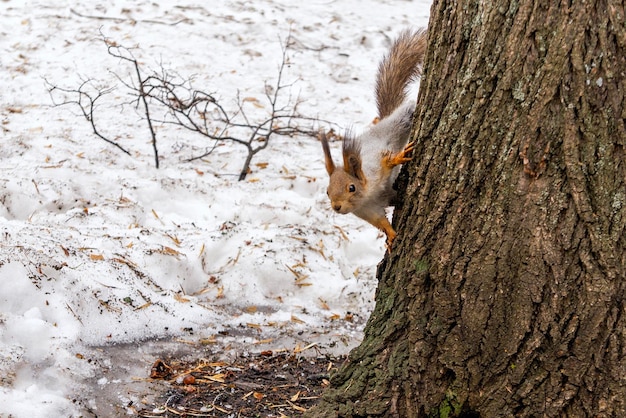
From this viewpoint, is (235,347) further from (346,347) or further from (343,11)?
(343,11)

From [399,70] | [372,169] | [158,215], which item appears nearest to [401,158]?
[372,169]

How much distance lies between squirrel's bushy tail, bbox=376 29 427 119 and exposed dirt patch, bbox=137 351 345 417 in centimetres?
108

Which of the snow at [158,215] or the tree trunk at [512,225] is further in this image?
the snow at [158,215]

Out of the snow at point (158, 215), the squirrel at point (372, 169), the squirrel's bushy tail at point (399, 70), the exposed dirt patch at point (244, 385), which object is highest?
the squirrel's bushy tail at point (399, 70)

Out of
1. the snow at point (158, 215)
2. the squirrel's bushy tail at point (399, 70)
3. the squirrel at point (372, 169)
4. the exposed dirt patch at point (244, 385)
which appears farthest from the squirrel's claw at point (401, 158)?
the snow at point (158, 215)

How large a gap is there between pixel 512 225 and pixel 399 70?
110 centimetres

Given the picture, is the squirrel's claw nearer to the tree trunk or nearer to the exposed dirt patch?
the tree trunk

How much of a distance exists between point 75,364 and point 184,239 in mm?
1285

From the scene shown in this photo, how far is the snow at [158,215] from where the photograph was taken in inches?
110

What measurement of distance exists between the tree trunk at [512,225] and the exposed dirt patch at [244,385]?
0.46 meters

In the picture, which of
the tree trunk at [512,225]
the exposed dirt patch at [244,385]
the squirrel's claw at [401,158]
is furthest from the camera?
the exposed dirt patch at [244,385]

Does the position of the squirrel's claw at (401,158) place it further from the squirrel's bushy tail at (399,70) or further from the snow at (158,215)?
the snow at (158,215)

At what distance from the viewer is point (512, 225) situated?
6.18ft

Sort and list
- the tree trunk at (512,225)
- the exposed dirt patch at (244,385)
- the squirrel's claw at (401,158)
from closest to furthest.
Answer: the tree trunk at (512,225)
the squirrel's claw at (401,158)
the exposed dirt patch at (244,385)
